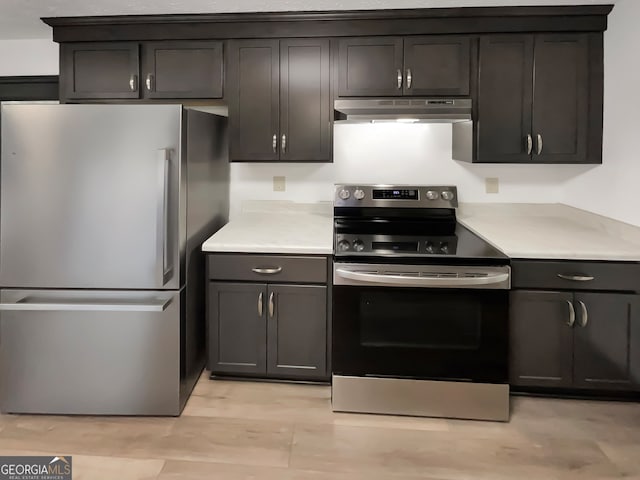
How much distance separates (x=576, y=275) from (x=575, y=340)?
0.32 meters

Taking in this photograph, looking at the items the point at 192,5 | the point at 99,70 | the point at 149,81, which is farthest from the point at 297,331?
the point at 99,70

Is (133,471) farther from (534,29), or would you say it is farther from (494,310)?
(534,29)

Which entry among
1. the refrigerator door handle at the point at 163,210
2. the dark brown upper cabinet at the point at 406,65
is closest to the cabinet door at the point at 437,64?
the dark brown upper cabinet at the point at 406,65

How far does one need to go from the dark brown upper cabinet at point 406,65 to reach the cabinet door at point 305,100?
0.40 ft

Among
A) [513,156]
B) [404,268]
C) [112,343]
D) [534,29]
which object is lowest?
[112,343]

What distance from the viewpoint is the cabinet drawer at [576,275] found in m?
2.27

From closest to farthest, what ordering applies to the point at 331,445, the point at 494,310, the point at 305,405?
the point at 331,445 < the point at 494,310 < the point at 305,405

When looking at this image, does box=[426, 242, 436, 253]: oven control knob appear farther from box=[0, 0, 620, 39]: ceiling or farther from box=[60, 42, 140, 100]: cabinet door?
box=[60, 42, 140, 100]: cabinet door

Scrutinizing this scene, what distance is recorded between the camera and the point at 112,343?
7.56 feet

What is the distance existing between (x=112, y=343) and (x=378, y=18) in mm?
2199

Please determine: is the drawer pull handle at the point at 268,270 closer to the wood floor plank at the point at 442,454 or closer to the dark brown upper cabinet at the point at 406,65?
the wood floor plank at the point at 442,454

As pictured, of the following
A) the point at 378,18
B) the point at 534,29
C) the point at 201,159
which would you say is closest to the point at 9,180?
the point at 201,159

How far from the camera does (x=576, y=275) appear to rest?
2305mm

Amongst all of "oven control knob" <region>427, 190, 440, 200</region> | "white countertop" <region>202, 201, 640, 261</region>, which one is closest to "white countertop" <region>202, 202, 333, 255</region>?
"white countertop" <region>202, 201, 640, 261</region>
